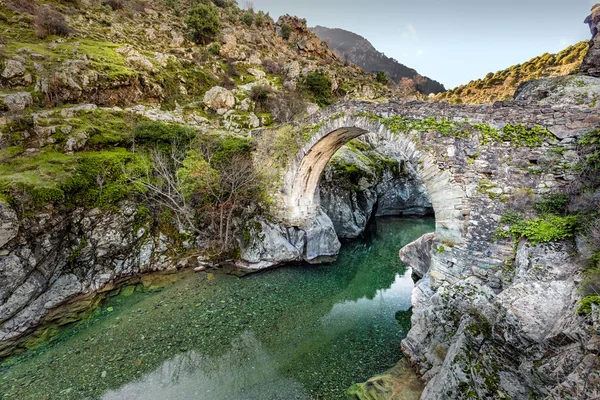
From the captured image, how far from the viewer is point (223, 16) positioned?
31.2 m

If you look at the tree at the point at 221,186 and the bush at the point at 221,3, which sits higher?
the bush at the point at 221,3

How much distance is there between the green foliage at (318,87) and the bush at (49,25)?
18581 millimetres

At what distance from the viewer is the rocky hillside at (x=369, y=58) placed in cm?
5303

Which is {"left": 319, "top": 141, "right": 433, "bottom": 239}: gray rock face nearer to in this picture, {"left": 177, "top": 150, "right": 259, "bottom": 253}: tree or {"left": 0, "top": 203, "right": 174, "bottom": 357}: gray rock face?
{"left": 177, "top": 150, "right": 259, "bottom": 253}: tree

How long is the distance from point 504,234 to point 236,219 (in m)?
9.88

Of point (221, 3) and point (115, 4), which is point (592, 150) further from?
point (221, 3)

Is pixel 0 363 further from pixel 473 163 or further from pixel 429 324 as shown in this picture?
pixel 473 163

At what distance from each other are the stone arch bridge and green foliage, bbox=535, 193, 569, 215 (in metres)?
0.20

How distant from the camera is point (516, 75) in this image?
2966 centimetres

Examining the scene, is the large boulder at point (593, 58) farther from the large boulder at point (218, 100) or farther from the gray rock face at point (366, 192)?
the large boulder at point (218, 100)

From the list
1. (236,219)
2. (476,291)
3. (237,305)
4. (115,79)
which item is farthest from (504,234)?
(115,79)

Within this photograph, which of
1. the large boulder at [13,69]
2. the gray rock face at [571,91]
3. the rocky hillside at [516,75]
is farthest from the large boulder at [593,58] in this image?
the large boulder at [13,69]

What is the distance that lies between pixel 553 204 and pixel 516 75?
37227mm

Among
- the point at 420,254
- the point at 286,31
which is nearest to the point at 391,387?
the point at 420,254
